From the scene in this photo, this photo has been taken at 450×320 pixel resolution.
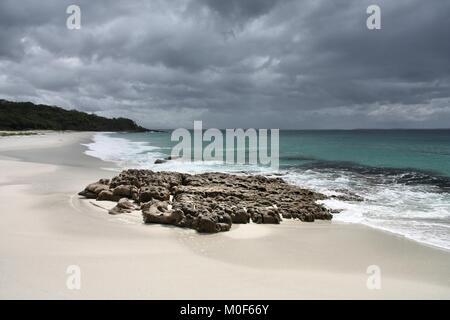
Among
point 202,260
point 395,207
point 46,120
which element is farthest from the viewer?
point 46,120

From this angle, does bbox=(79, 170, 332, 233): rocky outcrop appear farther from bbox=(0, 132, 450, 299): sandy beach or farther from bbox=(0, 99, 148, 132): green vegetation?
bbox=(0, 99, 148, 132): green vegetation

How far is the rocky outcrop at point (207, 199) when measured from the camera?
9844mm

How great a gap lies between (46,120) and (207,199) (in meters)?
118

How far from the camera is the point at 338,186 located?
58.5 ft

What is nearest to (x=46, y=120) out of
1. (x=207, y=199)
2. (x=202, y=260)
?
(x=207, y=199)

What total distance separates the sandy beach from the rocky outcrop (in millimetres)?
414

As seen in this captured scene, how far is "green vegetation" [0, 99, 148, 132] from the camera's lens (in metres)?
99.4

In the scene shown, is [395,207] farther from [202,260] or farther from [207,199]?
[202,260]

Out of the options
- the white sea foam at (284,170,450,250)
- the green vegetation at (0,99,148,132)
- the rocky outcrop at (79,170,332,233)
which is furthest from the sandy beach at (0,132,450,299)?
the green vegetation at (0,99,148,132)

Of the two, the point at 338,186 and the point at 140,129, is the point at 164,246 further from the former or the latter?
the point at 140,129

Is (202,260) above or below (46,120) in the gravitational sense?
below

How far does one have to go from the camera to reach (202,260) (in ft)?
23.9

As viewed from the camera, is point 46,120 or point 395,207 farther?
point 46,120
